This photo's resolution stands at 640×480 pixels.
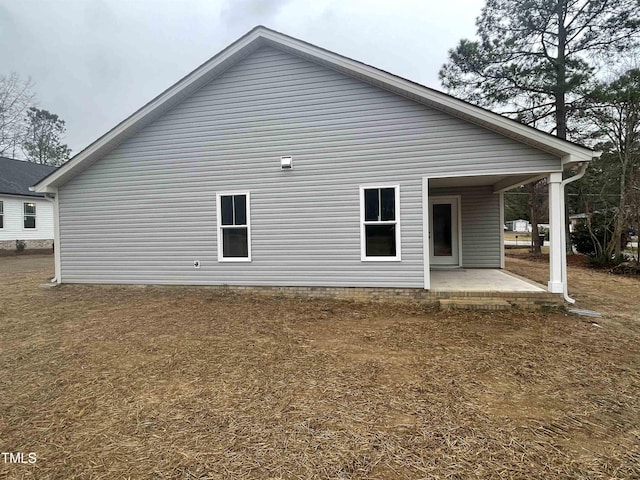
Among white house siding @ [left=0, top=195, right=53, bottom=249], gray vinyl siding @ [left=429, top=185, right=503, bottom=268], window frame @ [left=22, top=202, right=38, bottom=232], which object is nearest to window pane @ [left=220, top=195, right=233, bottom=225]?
gray vinyl siding @ [left=429, top=185, right=503, bottom=268]

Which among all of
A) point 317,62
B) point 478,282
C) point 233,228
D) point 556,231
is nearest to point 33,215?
point 233,228

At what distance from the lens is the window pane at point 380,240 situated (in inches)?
281

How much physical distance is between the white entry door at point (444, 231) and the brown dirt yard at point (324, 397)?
4160 millimetres

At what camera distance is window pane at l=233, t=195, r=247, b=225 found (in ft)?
25.9

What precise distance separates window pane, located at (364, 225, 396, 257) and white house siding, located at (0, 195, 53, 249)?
74.1 ft

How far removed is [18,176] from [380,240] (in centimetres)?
2592

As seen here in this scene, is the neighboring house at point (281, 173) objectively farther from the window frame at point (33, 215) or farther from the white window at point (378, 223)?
the window frame at point (33, 215)

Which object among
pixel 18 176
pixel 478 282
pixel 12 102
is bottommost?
pixel 478 282

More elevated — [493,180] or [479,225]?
[493,180]

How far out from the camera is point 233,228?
26.1 feet

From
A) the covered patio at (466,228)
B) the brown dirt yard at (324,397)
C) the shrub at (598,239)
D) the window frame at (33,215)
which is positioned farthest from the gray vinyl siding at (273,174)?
the window frame at (33,215)

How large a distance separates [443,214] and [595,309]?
14.5 ft

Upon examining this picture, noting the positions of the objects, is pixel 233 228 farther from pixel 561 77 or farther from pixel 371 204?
pixel 561 77

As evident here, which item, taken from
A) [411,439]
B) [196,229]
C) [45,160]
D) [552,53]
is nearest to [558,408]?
[411,439]
